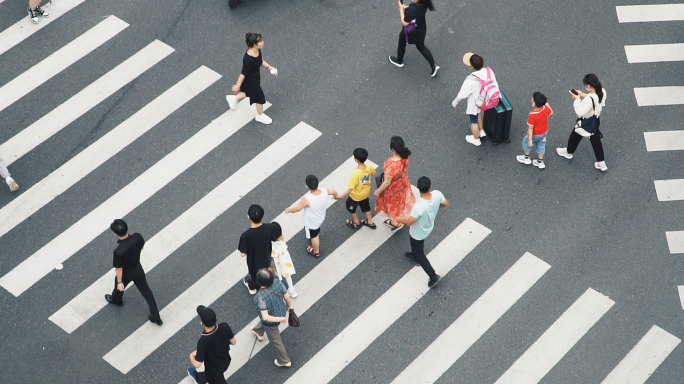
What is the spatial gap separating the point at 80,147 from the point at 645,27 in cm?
1023

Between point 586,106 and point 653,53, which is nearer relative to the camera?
point 586,106

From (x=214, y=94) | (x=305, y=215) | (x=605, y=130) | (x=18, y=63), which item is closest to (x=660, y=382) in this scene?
(x=605, y=130)

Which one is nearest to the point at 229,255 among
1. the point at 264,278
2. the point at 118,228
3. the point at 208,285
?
the point at 208,285

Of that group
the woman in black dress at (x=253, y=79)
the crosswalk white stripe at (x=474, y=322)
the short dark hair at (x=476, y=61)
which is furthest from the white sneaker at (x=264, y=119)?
the crosswalk white stripe at (x=474, y=322)

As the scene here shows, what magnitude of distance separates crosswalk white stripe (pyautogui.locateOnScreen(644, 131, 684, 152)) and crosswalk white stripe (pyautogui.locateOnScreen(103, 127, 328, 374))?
5.40m

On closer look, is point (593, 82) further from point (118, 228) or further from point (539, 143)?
point (118, 228)

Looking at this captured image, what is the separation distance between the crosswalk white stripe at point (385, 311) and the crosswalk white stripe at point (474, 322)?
0.64 metres

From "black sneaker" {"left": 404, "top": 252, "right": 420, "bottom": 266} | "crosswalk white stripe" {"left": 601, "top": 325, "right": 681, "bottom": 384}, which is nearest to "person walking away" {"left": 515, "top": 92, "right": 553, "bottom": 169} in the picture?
"black sneaker" {"left": 404, "top": 252, "right": 420, "bottom": 266}

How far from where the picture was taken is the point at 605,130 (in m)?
12.5

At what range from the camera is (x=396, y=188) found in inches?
420

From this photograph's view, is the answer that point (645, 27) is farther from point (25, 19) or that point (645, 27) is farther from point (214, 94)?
point (25, 19)

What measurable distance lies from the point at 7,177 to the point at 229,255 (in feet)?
12.0

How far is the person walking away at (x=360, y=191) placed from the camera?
1030 centimetres

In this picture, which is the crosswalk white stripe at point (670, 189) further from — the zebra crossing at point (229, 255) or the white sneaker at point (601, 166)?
the white sneaker at point (601, 166)
